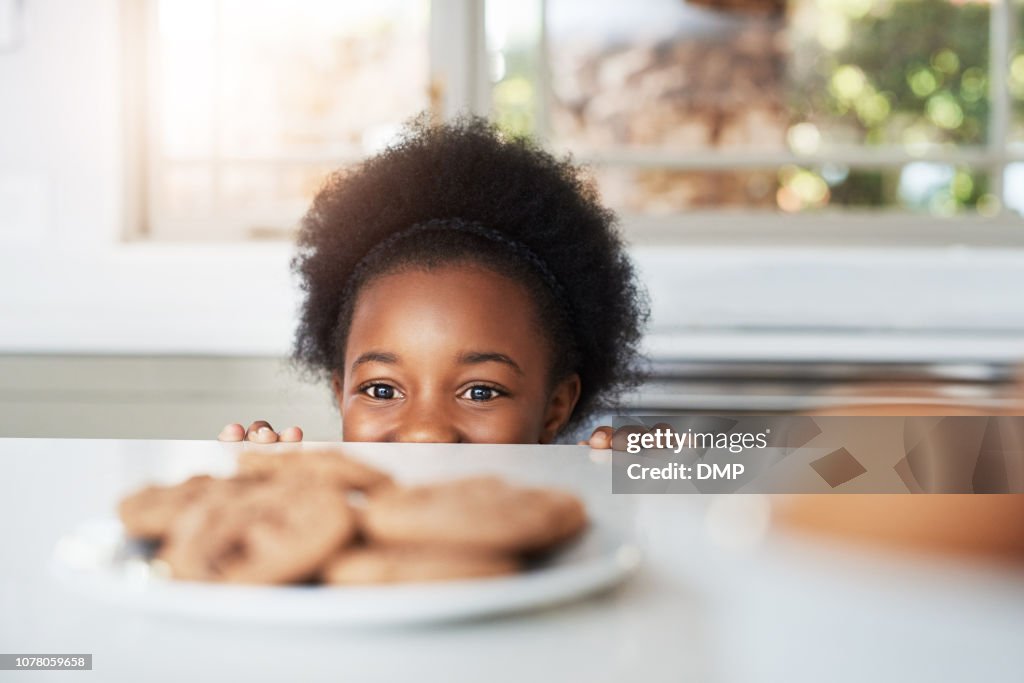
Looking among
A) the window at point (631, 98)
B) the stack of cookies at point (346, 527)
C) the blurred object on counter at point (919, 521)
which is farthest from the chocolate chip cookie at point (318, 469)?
the window at point (631, 98)

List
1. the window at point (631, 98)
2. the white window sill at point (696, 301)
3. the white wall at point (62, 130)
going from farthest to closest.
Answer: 1. the window at point (631, 98)
2. the white wall at point (62, 130)
3. the white window sill at point (696, 301)

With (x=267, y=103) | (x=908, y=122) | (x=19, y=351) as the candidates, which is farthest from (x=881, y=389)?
(x=19, y=351)

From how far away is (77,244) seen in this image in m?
1.76

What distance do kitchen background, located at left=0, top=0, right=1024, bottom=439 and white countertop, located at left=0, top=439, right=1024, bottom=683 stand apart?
98cm

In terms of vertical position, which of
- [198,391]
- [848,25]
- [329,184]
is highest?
[848,25]

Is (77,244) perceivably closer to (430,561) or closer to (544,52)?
(544,52)

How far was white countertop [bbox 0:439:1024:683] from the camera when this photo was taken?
23cm

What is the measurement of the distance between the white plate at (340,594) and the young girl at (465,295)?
471 mm

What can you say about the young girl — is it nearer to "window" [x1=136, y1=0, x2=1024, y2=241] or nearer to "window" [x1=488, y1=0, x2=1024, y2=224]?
"window" [x1=136, y1=0, x2=1024, y2=241]

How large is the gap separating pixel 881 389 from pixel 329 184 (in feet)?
3.25

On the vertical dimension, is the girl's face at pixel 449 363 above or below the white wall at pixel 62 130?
below

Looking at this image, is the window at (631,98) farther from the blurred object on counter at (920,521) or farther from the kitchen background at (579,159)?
the blurred object on counter at (920,521)

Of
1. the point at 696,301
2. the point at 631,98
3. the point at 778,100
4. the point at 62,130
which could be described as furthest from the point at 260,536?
the point at 778,100

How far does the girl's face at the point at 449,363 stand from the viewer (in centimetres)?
79
